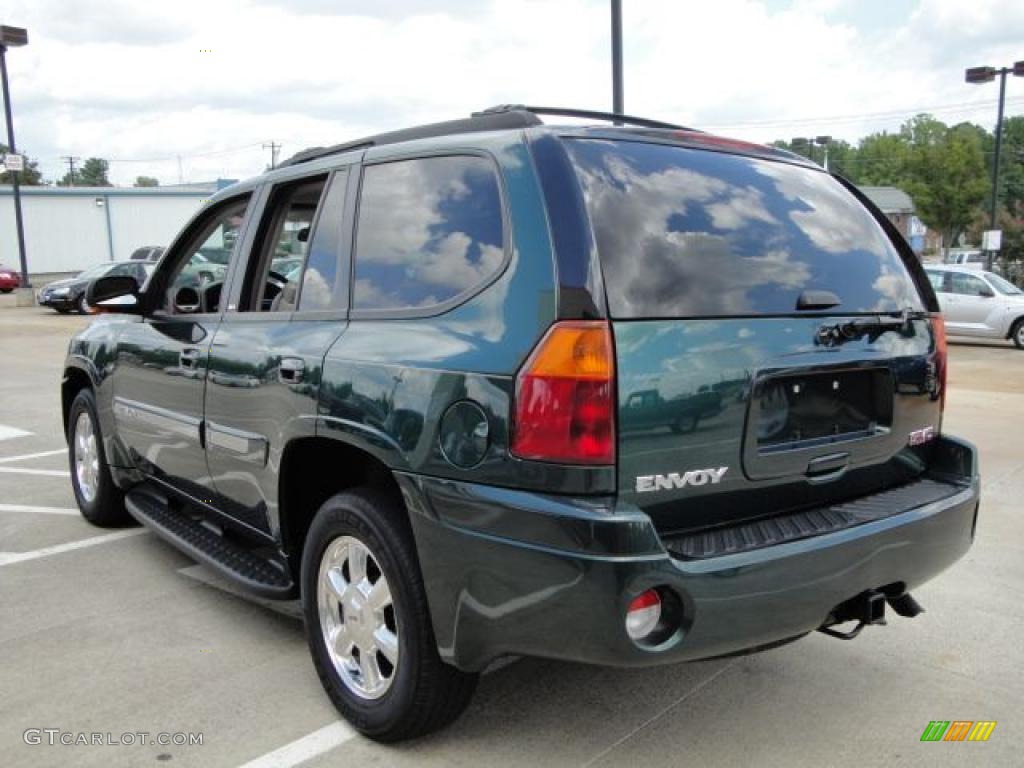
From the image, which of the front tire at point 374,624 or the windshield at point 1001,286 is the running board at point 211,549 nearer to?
the front tire at point 374,624

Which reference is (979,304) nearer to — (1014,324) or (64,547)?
(1014,324)

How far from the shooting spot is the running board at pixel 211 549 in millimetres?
3414

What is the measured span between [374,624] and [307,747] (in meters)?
0.45

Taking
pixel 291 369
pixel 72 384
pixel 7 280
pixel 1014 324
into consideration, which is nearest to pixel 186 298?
pixel 72 384

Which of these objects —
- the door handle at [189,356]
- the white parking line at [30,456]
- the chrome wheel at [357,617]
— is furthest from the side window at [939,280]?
the chrome wheel at [357,617]

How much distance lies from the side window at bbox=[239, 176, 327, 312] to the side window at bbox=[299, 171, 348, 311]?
22 cm

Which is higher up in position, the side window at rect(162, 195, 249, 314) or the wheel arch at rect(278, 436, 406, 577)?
the side window at rect(162, 195, 249, 314)

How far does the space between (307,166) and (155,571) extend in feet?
7.52

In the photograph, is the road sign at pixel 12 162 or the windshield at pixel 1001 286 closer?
the windshield at pixel 1001 286

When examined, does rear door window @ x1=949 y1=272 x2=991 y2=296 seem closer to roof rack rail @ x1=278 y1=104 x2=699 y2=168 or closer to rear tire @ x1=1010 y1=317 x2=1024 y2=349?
rear tire @ x1=1010 y1=317 x2=1024 y2=349

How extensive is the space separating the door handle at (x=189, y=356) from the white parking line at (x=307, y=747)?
1.67 m

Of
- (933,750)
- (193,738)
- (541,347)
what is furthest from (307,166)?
(933,750)

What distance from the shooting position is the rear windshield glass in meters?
2.52

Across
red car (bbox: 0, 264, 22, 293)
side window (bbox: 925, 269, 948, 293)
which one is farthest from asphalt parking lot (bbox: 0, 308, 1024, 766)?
red car (bbox: 0, 264, 22, 293)
